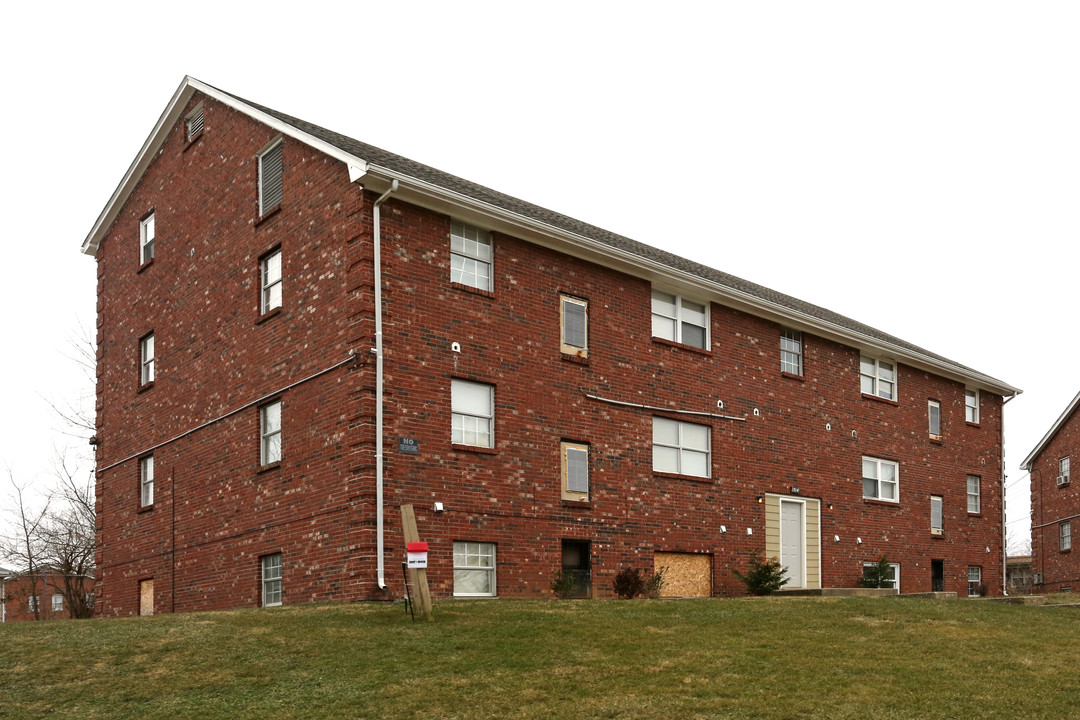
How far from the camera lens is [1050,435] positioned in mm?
48719

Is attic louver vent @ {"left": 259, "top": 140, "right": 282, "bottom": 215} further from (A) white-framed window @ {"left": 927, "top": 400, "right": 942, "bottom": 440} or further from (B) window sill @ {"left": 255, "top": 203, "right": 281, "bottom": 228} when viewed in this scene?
(A) white-framed window @ {"left": 927, "top": 400, "right": 942, "bottom": 440}

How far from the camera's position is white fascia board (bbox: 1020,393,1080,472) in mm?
47344

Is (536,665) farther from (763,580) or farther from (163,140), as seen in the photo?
(163,140)

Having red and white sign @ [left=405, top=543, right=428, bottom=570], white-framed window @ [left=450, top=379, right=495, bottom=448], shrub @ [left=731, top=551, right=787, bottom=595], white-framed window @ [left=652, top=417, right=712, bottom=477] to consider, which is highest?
white-framed window @ [left=450, top=379, right=495, bottom=448]

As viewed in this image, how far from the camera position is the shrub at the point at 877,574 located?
29.4 m

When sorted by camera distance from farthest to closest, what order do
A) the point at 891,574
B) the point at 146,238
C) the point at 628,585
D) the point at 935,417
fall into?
the point at 935,417 → the point at 891,574 → the point at 146,238 → the point at 628,585

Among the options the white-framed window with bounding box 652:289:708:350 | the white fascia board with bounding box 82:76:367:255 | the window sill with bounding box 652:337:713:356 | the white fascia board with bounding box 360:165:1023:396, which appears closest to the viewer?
the white fascia board with bounding box 360:165:1023:396

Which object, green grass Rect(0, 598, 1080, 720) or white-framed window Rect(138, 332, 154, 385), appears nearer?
green grass Rect(0, 598, 1080, 720)

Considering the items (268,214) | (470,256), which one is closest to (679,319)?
(470,256)

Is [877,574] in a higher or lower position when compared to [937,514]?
lower

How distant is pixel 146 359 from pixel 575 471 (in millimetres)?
10975

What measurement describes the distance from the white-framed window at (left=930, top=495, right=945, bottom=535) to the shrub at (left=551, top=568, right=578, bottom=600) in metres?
15.3

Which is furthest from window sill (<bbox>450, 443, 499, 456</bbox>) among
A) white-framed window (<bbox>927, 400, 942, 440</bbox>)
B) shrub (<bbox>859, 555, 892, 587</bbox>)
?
white-framed window (<bbox>927, 400, 942, 440</bbox>)

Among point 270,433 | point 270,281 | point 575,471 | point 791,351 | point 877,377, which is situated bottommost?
point 575,471
